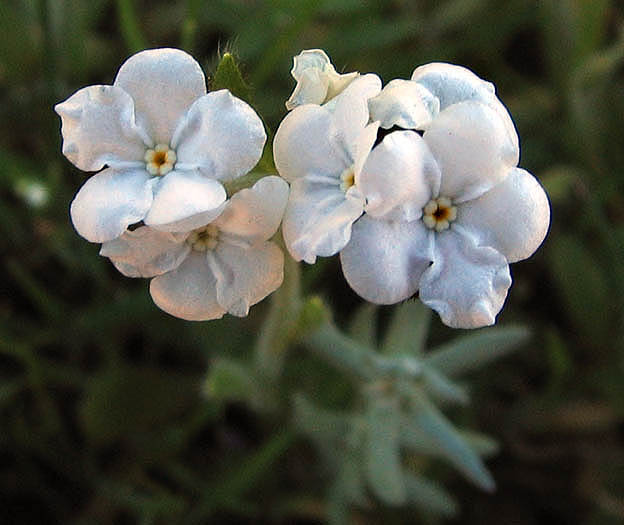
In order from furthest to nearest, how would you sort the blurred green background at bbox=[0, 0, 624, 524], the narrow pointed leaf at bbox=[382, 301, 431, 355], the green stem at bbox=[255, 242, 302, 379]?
the blurred green background at bbox=[0, 0, 624, 524], the narrow pointed leaf at bbox=[382, 301, 431, 355], the green stem at bbox=[255, 242, 302, 379]

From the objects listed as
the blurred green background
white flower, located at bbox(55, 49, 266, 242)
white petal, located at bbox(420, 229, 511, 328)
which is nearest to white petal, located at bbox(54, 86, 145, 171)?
white flower, located at bbox(55, 49, 266, 242)

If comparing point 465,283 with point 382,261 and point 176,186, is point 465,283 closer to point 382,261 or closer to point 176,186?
point 382,261

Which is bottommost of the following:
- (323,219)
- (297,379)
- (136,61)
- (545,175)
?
(297,379)

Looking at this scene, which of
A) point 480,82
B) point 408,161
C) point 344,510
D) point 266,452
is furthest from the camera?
point 344,510

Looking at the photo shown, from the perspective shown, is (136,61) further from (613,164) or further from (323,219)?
(613,164)

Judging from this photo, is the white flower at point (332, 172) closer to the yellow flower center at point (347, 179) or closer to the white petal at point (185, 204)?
the yellow flower center at point (347, 179)

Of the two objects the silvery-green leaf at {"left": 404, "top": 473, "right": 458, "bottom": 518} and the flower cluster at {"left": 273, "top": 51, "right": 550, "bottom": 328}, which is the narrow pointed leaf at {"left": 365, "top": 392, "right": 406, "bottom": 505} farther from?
the flower cluster at {"left": 273, "top": 51, "right": 550, "bottom": 328}

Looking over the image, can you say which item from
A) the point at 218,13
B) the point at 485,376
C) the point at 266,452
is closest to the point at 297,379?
the point at 266,452
